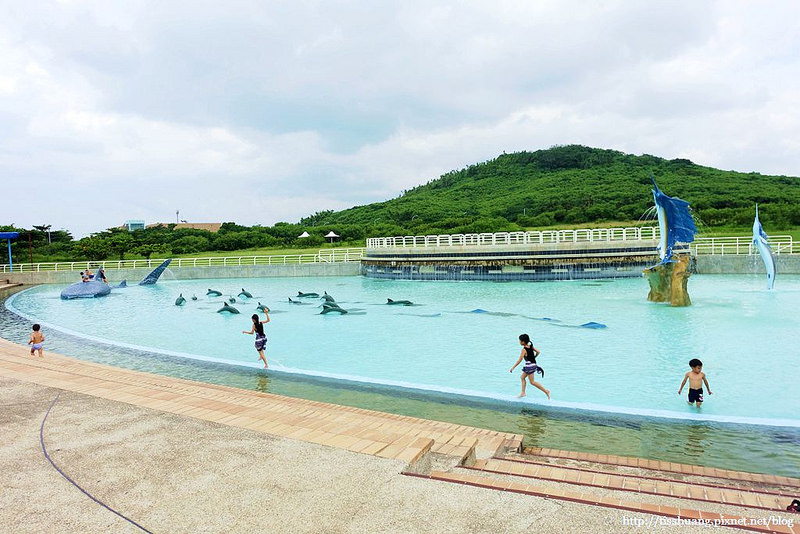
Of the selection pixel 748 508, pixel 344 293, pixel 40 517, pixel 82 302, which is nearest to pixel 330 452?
pixel 40 517

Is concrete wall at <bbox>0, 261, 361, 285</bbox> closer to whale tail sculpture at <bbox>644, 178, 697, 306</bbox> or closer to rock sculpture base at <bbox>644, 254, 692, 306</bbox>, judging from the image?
rock sculpture base at <bbox>644, 254, 692, 306</bbox>

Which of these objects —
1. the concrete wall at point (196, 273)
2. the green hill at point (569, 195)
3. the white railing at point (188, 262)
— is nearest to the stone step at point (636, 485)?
the concrete wall at point (196, 273)

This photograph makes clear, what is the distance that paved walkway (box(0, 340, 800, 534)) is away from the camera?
10.3 ft

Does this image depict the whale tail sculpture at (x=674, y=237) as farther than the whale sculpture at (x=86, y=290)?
No

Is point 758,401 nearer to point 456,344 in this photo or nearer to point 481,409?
point 481,409

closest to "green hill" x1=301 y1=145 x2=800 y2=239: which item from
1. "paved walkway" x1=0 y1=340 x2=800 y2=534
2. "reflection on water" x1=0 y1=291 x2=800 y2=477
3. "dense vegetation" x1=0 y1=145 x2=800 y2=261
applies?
"dense vegetation" x1=0 y1=145 x2=800 y2=261

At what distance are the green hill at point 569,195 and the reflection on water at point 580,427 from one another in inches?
1609

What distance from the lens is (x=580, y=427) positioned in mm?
6934

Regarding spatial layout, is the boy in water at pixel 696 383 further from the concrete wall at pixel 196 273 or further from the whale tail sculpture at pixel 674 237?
the concrete wall at pixel 196 273

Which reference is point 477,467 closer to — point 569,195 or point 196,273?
point 196,273

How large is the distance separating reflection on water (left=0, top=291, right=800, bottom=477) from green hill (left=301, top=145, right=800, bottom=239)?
40.9 m

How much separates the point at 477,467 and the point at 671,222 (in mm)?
16321

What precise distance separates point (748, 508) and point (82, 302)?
2904 cm

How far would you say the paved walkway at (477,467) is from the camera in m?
3.14
